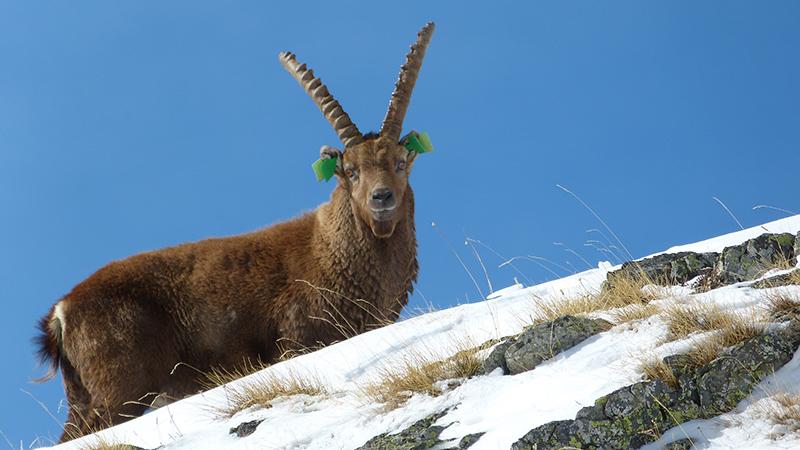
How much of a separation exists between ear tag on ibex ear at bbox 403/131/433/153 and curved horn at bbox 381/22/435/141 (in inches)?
7.3

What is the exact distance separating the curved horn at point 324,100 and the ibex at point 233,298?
4.8 inches

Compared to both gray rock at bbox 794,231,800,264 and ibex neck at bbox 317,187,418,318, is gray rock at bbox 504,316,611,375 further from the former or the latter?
ibex neck at bbox 317,187,418,318

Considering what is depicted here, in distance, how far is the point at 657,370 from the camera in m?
5.10

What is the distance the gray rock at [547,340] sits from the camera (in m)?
5.87

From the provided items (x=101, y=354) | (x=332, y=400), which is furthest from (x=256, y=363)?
(x=332, y=400)

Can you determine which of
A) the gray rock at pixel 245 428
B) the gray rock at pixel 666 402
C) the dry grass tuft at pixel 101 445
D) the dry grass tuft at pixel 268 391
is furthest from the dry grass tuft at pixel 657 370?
the dry grass tuft at pixel 101 445

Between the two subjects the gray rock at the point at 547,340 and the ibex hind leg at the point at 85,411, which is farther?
the ibex hind leg at the point at 85,411

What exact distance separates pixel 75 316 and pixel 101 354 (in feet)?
1.68

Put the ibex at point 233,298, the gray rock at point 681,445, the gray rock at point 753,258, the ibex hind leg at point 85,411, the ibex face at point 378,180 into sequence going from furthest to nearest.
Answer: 1. the ibex face at point 378,180
2. the ibex at point 233,298
3. the ibex hind leg at point 85,411
4. the gray rock at point 753,258
5. the gray rock at point 681,445

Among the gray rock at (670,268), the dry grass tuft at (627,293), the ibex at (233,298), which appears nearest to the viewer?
the dry grass tuft at (627,293)

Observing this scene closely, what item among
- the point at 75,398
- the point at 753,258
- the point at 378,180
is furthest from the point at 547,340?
the point at 75,398

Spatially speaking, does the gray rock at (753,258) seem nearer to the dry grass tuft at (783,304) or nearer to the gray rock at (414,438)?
the dry grass tuft at (783,304)

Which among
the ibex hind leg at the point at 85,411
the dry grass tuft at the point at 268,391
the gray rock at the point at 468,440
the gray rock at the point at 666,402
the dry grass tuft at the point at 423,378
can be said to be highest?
the ibex hind leg at the point at 85,411

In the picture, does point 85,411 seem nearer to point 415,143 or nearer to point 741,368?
point 415,143
